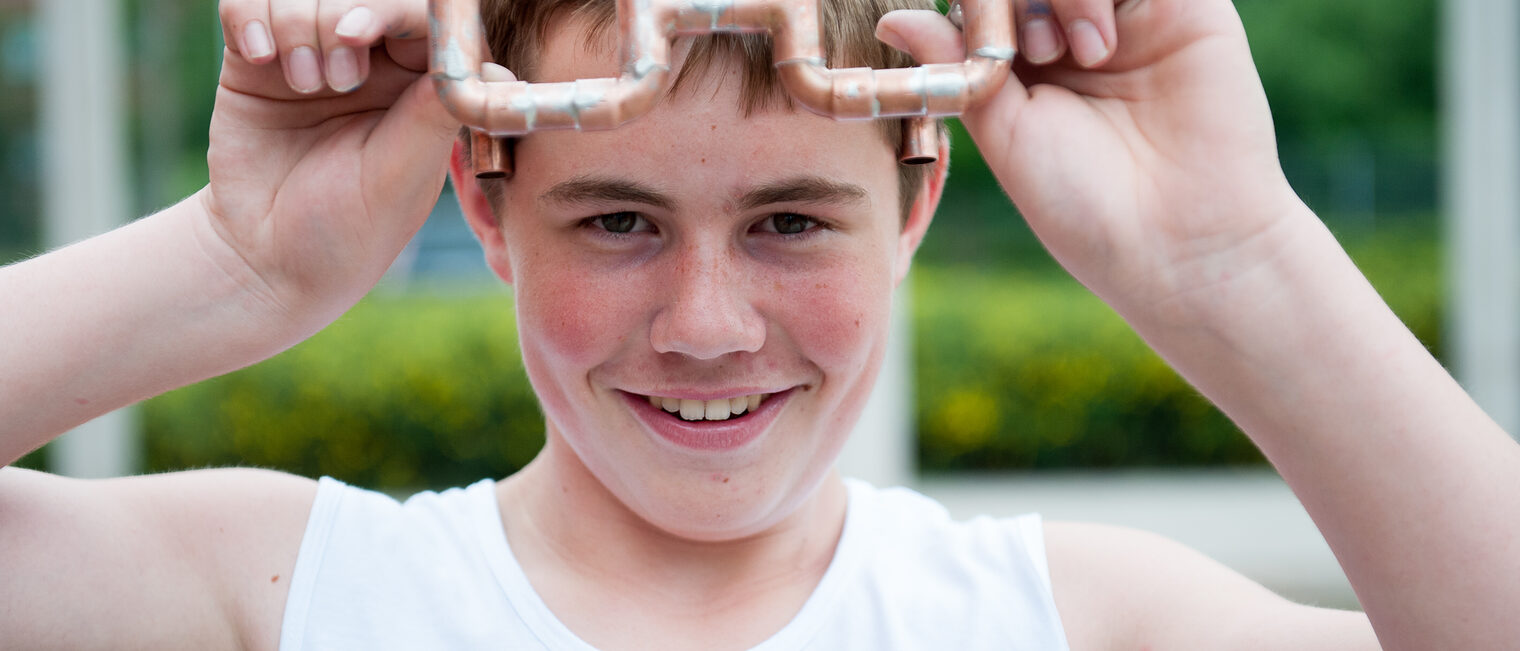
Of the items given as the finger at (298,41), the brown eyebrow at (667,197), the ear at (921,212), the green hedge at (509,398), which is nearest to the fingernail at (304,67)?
the finger at (298,41)

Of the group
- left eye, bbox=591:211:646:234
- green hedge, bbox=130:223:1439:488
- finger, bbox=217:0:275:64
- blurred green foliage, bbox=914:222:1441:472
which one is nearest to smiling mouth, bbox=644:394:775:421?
left eye, bbox=591:211:646:234

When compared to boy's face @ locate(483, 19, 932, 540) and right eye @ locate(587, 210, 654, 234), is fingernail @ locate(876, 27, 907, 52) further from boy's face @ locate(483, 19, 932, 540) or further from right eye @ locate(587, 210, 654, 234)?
right eye @ locate(587, 210, 654, 234)

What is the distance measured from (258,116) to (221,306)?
0.67 feet

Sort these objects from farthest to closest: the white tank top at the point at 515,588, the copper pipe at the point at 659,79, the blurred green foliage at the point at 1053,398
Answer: the blurred green foliage at the point at 1053,398 → the white tank top at the point at 515,588 → the copper pipe at the point at 659,79

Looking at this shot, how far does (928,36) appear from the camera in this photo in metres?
1.20

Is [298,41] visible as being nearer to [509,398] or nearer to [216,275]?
[216,275]

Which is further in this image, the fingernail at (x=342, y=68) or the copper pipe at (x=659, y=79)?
the fingernail at (x=342, y=68)

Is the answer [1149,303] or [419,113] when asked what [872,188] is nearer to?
[1149,303]

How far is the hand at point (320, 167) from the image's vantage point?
4.27ft

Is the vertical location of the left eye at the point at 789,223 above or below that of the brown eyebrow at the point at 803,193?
below

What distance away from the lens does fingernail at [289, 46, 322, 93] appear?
1249mm

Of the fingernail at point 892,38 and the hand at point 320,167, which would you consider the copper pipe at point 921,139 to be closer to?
the fingernail at point 892,38

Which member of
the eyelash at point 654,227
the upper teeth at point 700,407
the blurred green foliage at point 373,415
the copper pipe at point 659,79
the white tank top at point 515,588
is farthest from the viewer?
the blurred green foliage at point 373,415

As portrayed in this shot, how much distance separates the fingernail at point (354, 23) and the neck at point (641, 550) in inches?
Answer: 28.1
